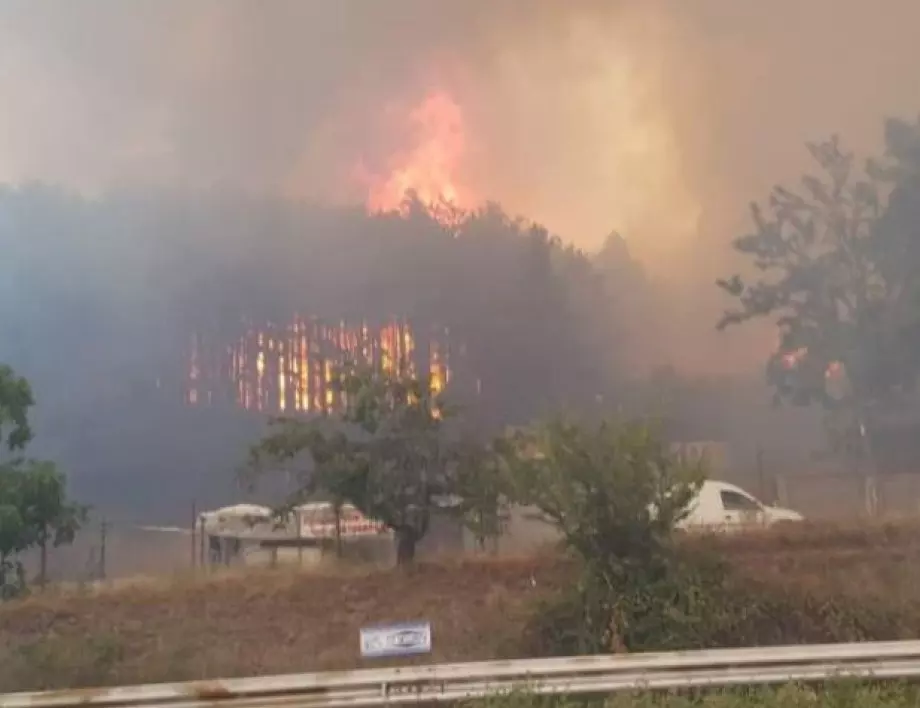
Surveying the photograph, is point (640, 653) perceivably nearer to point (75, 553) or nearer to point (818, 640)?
point (818, 640)

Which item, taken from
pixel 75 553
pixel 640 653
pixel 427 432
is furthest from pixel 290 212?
pixel 640 653

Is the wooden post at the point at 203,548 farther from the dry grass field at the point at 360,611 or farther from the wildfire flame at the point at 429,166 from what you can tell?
the wildfire flame at the point at 429,166

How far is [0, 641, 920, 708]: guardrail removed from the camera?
19.0ft

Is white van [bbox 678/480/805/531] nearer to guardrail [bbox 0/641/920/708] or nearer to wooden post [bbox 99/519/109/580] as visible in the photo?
guardrail [bbox 0/641/920/708]

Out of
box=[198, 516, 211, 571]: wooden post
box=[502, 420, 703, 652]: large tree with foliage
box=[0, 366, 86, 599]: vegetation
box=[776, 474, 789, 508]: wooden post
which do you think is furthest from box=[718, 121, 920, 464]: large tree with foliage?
box=[0, 366, 86, 599]: vegetation

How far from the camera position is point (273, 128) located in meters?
7.82

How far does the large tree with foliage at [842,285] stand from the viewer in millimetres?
7672

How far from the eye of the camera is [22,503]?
7012 millimetres

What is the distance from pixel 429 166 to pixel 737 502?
3.52 metres

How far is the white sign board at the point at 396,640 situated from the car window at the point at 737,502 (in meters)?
2.31

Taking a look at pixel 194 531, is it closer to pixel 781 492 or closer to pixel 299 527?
pixel 299 527

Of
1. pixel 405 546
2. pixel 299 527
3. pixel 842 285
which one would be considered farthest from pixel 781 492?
pixel 299 527

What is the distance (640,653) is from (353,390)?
9.01ft

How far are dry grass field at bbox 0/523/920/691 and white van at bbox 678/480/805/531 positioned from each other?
0.38ft
